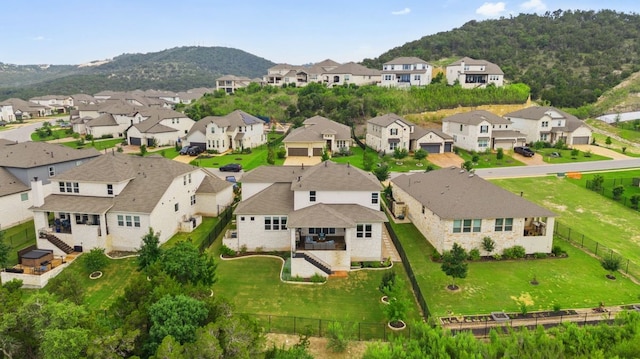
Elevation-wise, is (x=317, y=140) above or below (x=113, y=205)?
above

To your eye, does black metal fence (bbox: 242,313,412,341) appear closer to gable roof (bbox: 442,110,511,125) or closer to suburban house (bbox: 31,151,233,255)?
suburban house (bbox: 31,151,233,255)

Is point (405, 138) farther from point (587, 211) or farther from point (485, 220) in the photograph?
point (485, 220)

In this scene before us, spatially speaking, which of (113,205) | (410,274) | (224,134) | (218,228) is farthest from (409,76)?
(113,205)

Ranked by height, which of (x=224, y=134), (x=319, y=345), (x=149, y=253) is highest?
(x=224, y=134)

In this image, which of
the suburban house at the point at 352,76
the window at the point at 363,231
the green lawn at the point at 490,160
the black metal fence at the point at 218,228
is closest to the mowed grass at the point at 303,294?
the window at the point at 363,231

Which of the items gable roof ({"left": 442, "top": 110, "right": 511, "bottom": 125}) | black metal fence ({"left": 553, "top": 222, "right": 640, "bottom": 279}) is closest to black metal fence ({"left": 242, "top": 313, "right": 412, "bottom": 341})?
black metal fence ({"left": 553, "top": 222, "right": 640, "bottom": 279})

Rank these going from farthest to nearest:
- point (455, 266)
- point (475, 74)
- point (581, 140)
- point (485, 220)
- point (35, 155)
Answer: point (475, 74)
point (581, 140)
point (35, 155)
point (485, 220)
point (455, 266)

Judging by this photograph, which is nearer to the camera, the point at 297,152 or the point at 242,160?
the point at 242,160

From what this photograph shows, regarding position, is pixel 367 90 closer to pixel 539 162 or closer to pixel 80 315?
pixel 539 162
